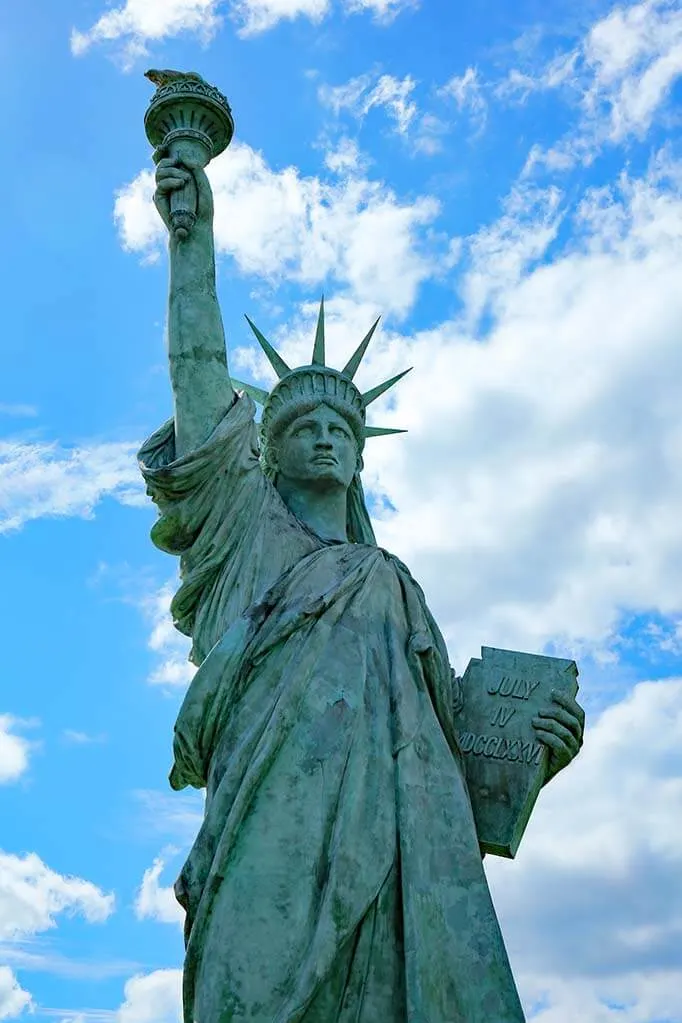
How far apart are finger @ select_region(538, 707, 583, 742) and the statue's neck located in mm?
1958

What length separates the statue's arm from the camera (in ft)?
29.6

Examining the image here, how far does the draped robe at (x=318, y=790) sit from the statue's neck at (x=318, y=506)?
0.37 metres

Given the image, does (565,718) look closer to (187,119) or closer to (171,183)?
(171,183)

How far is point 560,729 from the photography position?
7.98 metres

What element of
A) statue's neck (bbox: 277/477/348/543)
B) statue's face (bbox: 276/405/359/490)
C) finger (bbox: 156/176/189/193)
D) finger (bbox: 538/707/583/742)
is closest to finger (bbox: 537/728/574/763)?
finger (bbox: 538/707/583/742)

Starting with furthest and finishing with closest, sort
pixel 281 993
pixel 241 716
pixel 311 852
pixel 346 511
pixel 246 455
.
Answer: pixel 346 511 → pixel 246 455 → pixel 241 716 → pixel 311 852 → pixel 281 993

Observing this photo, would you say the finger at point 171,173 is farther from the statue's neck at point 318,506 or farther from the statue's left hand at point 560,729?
the statue's left hand at point 560,729

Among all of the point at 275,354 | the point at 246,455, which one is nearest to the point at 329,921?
the point at 246,455

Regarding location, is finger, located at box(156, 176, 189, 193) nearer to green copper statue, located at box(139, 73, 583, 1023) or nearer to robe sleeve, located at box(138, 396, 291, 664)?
green copper statue, located at box(139, 73, 583, 1023)

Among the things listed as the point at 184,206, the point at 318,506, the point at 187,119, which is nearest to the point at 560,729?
the point at 318,506

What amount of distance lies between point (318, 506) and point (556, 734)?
2.39 m

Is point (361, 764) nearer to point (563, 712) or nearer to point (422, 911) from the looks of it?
point (422, 911)

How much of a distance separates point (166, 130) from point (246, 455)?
9.50ft

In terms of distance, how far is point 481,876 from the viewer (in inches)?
284
